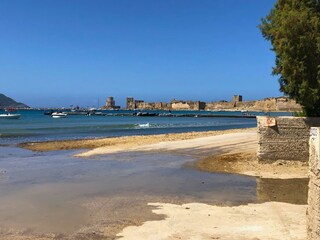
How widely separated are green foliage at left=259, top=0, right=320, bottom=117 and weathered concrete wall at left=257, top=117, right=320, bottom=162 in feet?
3.40

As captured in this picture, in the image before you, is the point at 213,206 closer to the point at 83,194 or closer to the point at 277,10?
the point at 83,194

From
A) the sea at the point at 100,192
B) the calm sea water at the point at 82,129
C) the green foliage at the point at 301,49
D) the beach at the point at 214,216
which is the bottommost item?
the calm sea water at the point at 82,129

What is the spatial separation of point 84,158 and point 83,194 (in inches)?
→ 414

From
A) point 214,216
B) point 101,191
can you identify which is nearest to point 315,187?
point 214,216

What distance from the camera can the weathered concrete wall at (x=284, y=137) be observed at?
19438mm

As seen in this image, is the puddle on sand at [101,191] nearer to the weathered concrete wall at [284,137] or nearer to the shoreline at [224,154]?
the shoreline at [224,154]

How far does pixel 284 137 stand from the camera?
19.6 m

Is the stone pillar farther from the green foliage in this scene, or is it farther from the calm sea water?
the calm sea water

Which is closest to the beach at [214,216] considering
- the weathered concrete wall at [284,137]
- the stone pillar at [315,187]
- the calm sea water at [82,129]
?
the weathered concrete wall at [284,137]

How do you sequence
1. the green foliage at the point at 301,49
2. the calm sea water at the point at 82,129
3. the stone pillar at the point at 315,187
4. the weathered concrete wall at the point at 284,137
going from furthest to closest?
the calm sea water at the point at 82,129 → the weathered concrete wall at the point at 284,137 → the green foliage at the point at 301,49 → the stone pillar at the point at 315,187

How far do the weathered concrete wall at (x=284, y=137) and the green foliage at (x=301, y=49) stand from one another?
1.04 meters

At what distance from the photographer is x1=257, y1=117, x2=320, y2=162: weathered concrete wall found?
19.4m

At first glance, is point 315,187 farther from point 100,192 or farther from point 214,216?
point 100,192

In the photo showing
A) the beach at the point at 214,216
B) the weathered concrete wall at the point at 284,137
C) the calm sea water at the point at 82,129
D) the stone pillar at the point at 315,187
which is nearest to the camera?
the stone pillar at the point at 315,187
